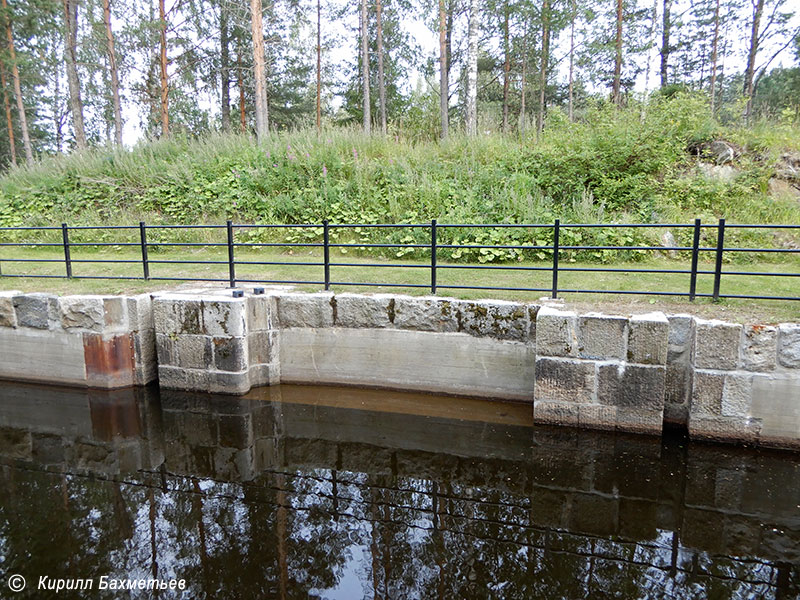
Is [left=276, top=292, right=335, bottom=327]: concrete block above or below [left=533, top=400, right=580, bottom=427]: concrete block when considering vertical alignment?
above

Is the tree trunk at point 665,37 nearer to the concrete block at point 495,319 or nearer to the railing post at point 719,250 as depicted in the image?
the railing post at point 719,250

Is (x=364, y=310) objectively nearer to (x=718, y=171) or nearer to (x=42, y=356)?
(x=42, y=356)

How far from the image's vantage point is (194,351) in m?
6.50

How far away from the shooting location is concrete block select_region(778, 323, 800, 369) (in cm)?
470

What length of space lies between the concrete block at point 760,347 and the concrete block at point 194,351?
5.67 metres

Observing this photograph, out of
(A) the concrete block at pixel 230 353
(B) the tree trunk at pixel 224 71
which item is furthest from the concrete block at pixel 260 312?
(B) the tree trunk at pixel 224 71

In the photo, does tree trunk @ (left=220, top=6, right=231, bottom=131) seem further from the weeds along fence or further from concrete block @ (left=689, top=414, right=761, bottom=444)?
concrete block @ (left=689, top=414, right=761, bottom=444)

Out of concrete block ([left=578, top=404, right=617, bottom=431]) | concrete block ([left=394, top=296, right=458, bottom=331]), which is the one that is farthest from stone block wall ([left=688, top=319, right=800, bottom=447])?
concrete block ([left=394, top=296, right=458, bottom=331])

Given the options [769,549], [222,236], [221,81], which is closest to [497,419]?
[769,549]

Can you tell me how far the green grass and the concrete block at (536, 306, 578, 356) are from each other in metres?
0.67

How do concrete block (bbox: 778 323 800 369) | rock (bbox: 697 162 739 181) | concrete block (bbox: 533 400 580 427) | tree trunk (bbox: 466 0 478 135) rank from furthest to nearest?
tree trunk (bbox: 466 0 478 135), rock (bbox: 697 162 739 181), concrete block (bbox: 533 400 580 427), concrete block (bbox: 778 323 800 369)

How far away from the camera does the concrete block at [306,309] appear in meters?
6.53

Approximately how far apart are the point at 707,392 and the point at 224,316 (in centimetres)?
518

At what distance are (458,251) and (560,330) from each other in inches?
164
